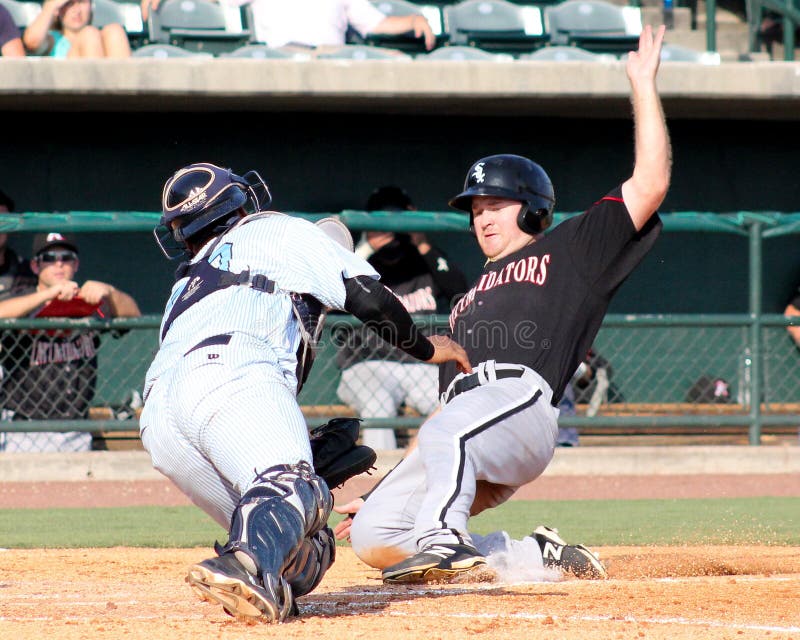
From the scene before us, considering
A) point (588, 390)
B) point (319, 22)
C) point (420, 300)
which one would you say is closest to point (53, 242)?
point (420, 300)

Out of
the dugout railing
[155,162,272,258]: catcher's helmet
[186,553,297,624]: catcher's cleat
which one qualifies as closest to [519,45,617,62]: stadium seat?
the dugout railing

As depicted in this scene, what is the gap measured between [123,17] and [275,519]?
29.7 ft

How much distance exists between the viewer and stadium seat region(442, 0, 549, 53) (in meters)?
11.8

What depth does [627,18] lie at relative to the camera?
12234 mm

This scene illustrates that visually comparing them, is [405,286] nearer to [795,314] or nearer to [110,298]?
[110,298]

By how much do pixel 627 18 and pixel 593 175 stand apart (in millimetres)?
1695

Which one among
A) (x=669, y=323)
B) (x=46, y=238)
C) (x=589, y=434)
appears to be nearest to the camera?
(x=46, y=238)

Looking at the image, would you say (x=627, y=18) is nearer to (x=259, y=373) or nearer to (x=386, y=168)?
(x=386, y=168)

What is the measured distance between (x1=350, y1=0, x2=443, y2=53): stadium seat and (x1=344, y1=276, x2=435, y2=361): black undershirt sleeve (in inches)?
309

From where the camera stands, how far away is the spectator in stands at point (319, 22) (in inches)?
436

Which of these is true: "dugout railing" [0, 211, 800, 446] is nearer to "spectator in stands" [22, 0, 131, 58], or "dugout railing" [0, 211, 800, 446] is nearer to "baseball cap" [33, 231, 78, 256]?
"baseball cap" [33, 231, 78, 256]

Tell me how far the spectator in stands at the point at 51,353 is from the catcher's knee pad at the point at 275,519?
563cm

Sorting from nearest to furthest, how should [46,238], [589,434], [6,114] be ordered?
[46,238] → [589,434] → [6,114]

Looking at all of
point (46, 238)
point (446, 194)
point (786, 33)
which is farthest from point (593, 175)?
point (46, 238)
